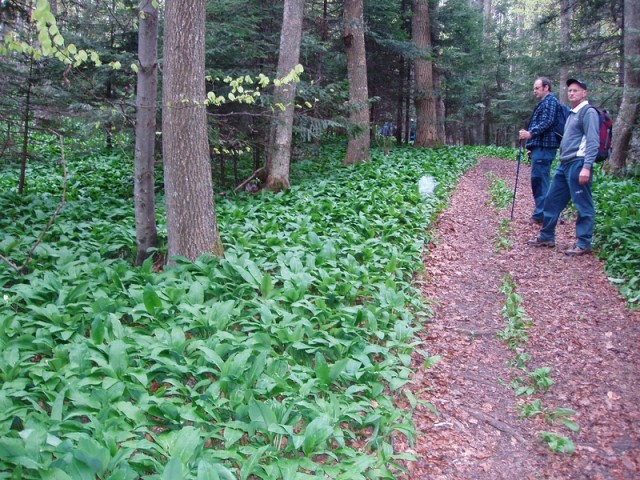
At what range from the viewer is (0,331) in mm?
4047

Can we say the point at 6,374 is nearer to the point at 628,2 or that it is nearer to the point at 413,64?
the point at 628,2

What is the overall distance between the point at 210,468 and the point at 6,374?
1.79 meters

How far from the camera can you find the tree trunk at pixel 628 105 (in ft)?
37.7

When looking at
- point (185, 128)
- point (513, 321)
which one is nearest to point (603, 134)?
point (513, 321)

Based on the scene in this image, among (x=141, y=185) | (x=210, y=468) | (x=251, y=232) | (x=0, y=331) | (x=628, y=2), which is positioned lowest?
(x=210, y=468)

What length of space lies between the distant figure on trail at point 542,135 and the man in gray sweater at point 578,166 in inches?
24.3

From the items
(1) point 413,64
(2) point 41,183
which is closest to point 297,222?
(2) point 41,183

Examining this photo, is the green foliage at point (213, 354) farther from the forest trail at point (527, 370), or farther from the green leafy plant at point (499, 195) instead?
the green leafy plant at point (499, 195)

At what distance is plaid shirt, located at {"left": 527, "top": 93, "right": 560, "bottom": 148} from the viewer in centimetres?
774

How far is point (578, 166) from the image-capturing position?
6875 millimetres

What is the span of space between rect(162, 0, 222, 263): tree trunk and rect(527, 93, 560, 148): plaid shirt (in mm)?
5017

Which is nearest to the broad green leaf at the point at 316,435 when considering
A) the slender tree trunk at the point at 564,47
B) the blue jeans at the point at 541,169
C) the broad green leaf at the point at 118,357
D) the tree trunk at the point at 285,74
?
the broad green leaf at the point at 118,357

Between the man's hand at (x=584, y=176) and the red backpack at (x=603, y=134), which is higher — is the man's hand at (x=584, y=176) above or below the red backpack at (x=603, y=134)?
below

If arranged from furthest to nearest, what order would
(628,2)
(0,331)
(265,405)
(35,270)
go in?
(628,2) < (35,270) < (0,331) < (265,405)
